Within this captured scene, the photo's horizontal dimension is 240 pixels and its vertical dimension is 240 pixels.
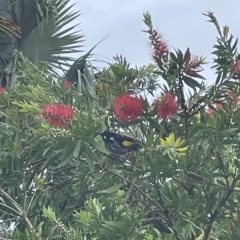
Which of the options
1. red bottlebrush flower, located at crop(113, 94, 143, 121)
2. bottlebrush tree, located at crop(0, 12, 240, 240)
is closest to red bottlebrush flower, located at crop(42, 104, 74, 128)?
bottlebrush tree, located at crop(0, 12, 240, 240)

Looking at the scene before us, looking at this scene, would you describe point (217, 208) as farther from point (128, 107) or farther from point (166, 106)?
point (128, 107)

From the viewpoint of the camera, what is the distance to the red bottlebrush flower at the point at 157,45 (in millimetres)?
3576

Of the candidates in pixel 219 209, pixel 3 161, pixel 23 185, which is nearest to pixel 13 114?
pixel 3 161

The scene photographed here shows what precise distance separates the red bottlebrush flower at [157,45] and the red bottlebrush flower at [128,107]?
0.31 meters

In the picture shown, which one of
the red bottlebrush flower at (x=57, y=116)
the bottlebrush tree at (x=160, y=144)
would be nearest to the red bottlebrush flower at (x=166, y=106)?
the bottlebrush tree at (x=160, y=144)

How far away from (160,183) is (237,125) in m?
0.64

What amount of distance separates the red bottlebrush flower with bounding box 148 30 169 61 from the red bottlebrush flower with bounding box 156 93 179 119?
0.25 meters

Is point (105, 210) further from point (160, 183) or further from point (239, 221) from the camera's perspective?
point (239, 221)

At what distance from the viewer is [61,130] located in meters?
3.22

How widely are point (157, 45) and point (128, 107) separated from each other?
16.2 inches

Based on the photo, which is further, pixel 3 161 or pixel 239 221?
pixel 3 161

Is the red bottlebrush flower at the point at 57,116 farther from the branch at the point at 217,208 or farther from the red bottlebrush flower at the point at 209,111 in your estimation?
the branch at the point at 217,208

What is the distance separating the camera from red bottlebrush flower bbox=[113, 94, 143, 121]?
3.39m

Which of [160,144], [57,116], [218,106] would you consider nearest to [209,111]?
[218,106]
